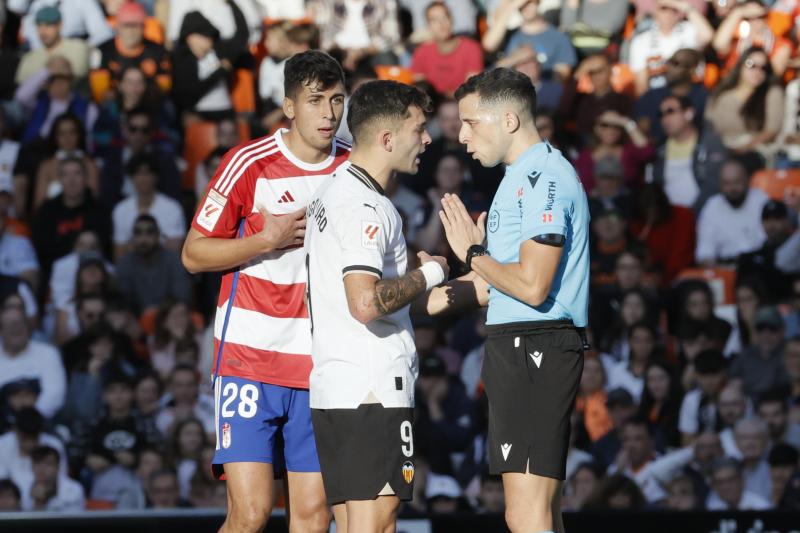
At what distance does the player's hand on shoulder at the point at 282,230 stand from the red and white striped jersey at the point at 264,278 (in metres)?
0.31

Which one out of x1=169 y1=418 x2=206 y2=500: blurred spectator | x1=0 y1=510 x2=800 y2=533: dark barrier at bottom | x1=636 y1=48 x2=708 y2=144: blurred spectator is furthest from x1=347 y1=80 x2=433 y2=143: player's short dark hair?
x1=636 y1=48 x2=708 y2=144: blurred spectator

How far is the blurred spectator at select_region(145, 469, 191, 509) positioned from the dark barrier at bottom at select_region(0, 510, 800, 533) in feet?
4.93

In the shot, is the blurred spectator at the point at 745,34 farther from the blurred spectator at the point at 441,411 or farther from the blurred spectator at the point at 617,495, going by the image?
the blurred spectator at the point at 617,495

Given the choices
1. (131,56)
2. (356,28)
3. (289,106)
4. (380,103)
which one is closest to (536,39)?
(356,28)

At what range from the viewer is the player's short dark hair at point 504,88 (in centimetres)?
663

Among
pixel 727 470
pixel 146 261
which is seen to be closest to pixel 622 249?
pixel 727 470

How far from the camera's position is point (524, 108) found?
6668 mm

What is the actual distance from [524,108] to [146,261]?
23.9 feet

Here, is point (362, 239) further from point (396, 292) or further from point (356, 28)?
point (356, 28)

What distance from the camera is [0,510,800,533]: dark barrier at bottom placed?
9.79 meters

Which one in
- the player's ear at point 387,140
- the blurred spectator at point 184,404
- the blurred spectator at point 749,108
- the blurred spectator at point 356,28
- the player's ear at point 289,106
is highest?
the blurred spectator at point 356,28

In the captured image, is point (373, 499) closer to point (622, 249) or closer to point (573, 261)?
point (573, 261)

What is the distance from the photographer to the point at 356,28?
51.8 feet

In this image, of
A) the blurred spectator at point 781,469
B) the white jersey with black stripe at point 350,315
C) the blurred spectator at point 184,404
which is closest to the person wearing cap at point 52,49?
the blurred spectator at point 184,404
